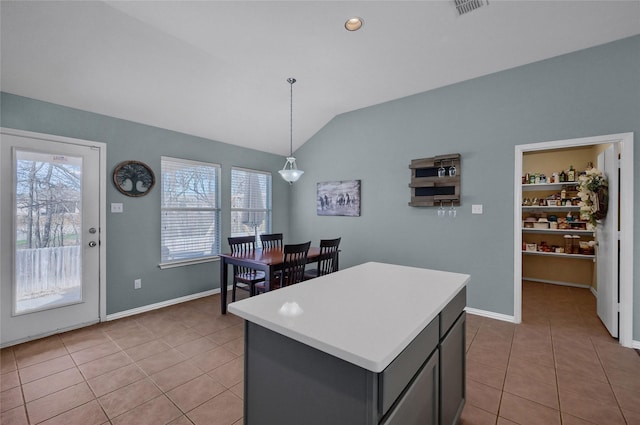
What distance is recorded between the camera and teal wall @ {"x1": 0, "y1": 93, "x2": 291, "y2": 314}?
2855 mm

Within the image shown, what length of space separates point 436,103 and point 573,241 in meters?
3.36

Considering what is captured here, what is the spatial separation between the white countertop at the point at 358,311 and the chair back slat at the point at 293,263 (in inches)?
52.1

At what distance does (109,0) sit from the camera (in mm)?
2184

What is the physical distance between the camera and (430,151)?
3.77m

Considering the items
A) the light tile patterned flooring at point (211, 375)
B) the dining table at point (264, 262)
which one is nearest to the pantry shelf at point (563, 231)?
the light tile patterned flooring at point (211, 375)

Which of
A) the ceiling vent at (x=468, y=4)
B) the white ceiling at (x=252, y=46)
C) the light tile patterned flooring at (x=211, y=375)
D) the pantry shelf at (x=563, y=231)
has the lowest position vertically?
the light tile patterned flooring at (x=211, y=375)

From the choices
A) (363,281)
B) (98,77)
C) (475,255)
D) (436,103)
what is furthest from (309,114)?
(363,281)

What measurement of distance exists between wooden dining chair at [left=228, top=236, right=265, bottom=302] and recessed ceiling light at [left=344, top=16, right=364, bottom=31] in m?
2.76

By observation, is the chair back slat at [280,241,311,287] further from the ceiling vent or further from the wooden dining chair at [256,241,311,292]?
the ceiling vent

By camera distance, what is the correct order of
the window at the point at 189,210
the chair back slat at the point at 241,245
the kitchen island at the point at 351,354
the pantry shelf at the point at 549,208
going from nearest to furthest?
the kitchen island at the point at 351,354, the chair back slat at the point at 241,245, the window at the point at 189,210, the pantry shelf at the point at 549,208

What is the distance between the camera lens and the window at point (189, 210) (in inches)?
151

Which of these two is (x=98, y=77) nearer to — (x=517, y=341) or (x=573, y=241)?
(x=517, y=341)

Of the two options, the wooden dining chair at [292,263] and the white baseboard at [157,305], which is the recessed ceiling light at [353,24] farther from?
the white baseboard at [157,305]

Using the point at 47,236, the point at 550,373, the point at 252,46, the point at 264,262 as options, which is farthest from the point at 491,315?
the point at 47,236
